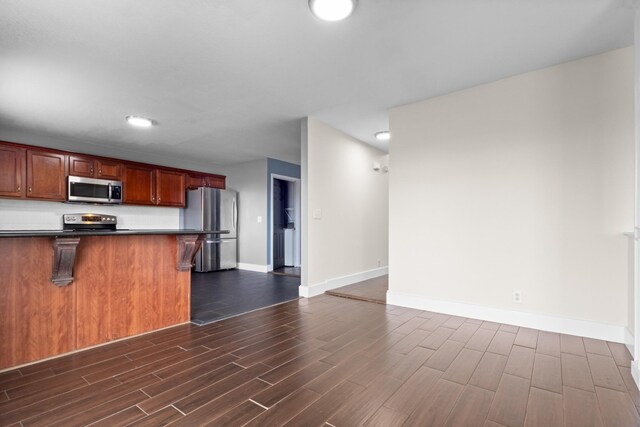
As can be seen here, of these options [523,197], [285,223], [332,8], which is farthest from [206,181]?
[523,197]

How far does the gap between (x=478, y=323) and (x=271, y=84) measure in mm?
3149

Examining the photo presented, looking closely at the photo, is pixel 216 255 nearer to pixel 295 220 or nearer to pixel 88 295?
pixel 295 220

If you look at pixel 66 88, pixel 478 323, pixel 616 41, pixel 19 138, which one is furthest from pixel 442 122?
pixel 19 138

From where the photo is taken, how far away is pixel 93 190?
16.9 ft

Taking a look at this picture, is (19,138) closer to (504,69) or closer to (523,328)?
(504,69)

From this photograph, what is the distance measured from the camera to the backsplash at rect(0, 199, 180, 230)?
15.2ft

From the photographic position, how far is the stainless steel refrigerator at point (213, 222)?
20.8ft

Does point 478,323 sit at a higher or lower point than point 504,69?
lower

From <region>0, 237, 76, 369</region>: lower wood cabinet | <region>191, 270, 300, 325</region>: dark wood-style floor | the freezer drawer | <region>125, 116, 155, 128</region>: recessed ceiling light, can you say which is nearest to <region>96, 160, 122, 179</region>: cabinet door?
<region>125, 116, 155, 128</region>: recessed ceiling light

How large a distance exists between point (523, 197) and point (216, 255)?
5.52 m

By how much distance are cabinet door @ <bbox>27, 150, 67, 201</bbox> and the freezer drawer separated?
2459mm

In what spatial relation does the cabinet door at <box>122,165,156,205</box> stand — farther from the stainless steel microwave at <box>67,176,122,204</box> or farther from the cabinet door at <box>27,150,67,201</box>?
the cabinet door at <box>27,150,67,201</box>

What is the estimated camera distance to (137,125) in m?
4.34

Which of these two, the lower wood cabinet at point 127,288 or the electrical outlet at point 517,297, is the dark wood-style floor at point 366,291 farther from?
the lower wood cabinet at point 127,288
